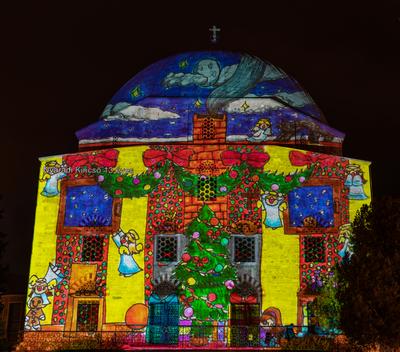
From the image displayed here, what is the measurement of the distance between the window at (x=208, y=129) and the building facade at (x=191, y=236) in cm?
16

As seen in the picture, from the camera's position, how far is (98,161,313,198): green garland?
967 inches

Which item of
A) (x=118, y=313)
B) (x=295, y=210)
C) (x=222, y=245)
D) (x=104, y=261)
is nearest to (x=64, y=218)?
(x=104, y=261)

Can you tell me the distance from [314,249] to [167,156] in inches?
279

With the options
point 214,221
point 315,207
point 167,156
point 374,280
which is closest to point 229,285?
point 214,221

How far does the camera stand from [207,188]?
24750mm

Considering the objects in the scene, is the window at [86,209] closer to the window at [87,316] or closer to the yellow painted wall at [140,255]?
the yellow painted wall at [140,255]

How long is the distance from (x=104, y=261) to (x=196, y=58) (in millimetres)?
11055

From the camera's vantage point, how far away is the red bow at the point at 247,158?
2486 centimetres

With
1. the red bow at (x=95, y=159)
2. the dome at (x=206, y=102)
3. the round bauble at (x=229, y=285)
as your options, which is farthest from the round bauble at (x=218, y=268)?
the red bow at (x=95, y=159)

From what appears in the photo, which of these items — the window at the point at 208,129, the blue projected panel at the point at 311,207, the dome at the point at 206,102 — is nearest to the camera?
the blue projected panel at the point at 311,207

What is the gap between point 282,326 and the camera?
2270cm

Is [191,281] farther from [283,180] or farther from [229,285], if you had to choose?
[283,180]

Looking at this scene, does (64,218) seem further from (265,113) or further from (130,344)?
(265,113)

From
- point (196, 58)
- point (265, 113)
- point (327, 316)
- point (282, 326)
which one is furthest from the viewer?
point (196, 58)
